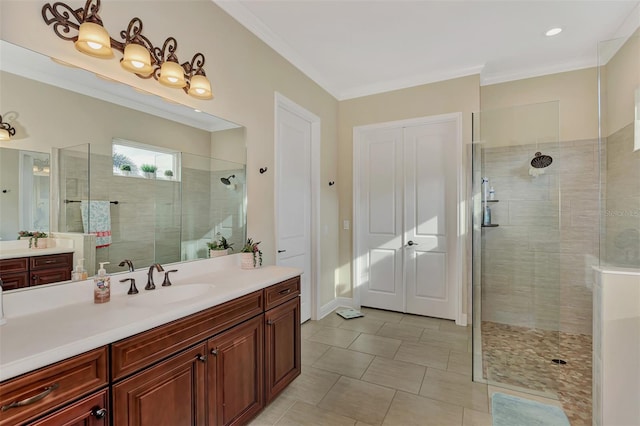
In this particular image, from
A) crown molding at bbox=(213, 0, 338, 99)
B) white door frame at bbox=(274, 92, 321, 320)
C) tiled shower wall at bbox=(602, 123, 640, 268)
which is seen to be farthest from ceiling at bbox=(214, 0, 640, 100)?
tiled shower wall at bbox=(602, 123, 640, 268)

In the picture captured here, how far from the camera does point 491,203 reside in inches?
108

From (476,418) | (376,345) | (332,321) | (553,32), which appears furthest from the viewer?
(332,321)

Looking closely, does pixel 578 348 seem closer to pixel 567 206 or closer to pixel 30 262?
pixel 567 206

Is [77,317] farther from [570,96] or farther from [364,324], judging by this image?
[570,96]

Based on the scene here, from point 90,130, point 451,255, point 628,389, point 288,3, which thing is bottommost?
point 628,389

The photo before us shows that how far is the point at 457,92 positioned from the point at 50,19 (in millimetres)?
3648

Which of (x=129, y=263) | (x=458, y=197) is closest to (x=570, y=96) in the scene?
(x=458, y=197)

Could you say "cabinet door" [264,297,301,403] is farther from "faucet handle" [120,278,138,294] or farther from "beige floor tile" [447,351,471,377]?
"beige floor tile" [447,351,471,377]

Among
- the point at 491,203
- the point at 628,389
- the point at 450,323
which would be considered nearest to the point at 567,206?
the point at 491,203

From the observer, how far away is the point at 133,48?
1613 millimetres

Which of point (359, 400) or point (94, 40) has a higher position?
point (94, 40)

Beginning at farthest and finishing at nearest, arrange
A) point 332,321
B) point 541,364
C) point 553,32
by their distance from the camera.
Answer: point 332,321, point 553,32, point 541,364

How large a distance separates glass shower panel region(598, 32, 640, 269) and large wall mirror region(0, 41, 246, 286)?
252 centimetres

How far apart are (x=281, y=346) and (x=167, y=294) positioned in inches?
33.1
